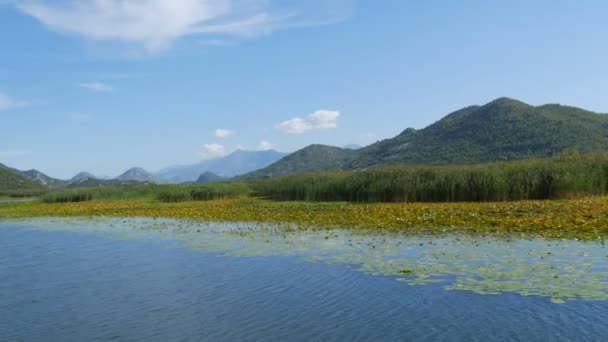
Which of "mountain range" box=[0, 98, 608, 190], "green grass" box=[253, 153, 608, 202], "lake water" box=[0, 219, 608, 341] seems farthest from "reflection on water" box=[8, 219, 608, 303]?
"mountain range" box=[0, 98, 608, 190]

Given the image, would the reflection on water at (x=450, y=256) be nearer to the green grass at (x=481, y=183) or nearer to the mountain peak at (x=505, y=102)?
the green grass at (x=481, y=183)

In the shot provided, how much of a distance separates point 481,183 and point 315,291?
21704 mm

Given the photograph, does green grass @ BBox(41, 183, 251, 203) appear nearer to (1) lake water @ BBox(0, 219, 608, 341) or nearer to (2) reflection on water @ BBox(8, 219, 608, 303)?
(2) reflection on water @ BBox(8, 219, 608, 303)

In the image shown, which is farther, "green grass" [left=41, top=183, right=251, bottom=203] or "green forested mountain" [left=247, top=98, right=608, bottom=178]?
"green forested mountain" [left=247, top=98, right=608, bottom=178]

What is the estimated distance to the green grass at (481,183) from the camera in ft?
93.9

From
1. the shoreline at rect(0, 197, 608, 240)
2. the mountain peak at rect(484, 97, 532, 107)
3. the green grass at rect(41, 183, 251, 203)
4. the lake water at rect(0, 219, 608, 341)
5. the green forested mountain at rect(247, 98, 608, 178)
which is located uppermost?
the mountain peak at rect(484, 97, 532, 107)

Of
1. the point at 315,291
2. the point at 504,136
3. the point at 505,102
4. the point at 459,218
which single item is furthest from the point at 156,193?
the point at 505,102

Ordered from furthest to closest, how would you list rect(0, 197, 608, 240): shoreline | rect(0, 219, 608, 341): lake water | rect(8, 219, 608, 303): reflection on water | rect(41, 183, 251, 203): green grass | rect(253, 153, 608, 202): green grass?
rect(41, 183, 251, 203): green grass < rect(253, 153, 608, 202): green grass < rect(0, 197, 608, 240): shoreline < rect(8, 219, 608, 303): reflection on water < rect(0, 219, 608, 341): lake water

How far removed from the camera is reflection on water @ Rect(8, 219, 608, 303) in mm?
11016

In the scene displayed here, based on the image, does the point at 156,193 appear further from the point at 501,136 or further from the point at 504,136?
the point at 501,136

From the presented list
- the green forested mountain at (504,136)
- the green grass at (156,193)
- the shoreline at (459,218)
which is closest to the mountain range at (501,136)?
A: the green forested mountain at (504,136)

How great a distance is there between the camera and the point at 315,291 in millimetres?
11461

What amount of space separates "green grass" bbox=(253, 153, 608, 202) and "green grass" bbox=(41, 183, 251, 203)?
15.4m

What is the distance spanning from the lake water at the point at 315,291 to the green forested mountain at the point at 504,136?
85.2m
